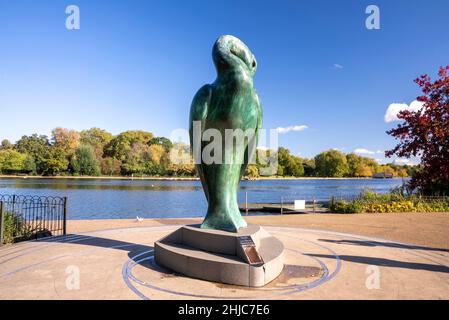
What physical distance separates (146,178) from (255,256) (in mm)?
70381

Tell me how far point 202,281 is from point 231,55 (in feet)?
14.7

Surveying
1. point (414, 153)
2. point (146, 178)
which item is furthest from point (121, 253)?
point (146, 178)

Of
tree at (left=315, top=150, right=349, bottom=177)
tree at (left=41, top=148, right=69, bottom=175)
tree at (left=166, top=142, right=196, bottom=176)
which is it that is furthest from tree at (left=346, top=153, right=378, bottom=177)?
tree at (left=41, top=148, right=69, bottom=175)

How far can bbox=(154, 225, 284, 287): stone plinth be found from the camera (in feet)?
18.1

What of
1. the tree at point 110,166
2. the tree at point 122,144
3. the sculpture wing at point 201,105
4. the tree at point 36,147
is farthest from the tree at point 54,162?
the sculpture wing at point 201,105

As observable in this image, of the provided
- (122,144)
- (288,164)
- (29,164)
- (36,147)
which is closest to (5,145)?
(36,147)

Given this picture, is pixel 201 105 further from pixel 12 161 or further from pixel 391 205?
pixel 12 161

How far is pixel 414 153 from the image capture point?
59.8 ft

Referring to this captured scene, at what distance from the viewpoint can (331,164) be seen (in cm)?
10638

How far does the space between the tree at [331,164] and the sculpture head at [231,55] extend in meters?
104

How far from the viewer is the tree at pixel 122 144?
75312 millimetres

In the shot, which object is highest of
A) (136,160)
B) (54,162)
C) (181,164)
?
(136,160)

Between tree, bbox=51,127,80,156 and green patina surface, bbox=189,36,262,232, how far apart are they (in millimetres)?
73852

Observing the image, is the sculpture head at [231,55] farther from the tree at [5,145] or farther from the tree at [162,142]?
the tree at [5,145]
